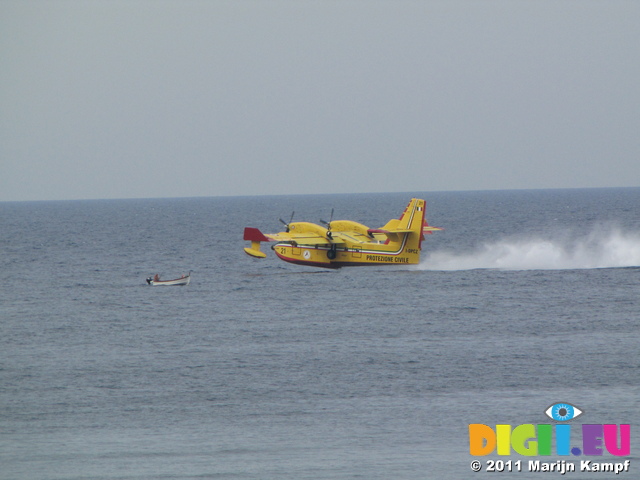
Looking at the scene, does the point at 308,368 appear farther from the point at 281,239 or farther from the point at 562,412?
the point at 281,239

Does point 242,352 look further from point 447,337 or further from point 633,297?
point 633,297

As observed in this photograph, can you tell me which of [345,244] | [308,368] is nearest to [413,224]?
[345,244]

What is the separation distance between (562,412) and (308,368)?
10741 mm

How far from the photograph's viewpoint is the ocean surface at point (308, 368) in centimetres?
2284

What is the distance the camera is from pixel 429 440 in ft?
78.1

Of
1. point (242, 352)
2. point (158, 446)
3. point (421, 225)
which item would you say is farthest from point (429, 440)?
point (421, 225)

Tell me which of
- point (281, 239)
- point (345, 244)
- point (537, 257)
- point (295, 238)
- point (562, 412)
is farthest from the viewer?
point (537, 257)

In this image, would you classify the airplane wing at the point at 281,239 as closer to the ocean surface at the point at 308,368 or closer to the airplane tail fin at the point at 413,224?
the ocean surface at the point at 308,368

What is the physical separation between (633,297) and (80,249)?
67386 mm

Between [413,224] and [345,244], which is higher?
[413,224]

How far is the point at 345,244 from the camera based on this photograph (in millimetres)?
59969

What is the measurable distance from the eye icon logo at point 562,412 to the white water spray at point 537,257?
3808 cm

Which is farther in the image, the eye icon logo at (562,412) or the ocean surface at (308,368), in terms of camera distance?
the eye icon logo at (562,412)

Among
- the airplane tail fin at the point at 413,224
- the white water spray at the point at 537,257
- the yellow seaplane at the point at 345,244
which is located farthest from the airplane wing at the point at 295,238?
the white water spray at the point at 537,257
